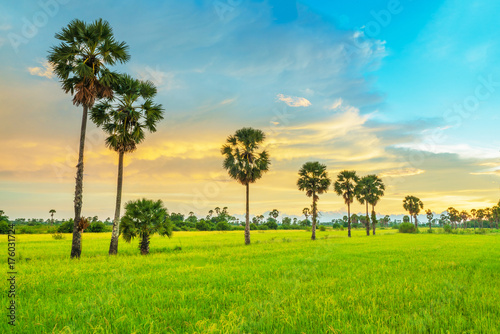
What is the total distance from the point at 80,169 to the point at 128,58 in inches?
390

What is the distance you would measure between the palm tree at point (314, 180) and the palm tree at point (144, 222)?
33.6 m

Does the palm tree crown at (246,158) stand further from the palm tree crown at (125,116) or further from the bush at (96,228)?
the bush at (96,228)

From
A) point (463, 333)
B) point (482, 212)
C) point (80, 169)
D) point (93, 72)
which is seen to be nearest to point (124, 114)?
point (93, 72)

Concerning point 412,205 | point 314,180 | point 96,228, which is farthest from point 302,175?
point 412,205

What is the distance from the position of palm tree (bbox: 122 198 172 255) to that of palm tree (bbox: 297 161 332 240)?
33564mm

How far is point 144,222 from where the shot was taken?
21.9m

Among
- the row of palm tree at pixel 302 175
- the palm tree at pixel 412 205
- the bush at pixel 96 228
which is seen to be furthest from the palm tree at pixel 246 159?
the palm tree at pixel 412 205

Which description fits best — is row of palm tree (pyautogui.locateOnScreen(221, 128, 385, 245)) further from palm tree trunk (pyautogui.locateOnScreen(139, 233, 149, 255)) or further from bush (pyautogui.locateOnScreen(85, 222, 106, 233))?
bush (pyautogui.locateOnScreen(85, 222, 106, 233))

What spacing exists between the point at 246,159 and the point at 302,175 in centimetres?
1828

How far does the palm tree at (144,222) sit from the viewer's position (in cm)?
2148

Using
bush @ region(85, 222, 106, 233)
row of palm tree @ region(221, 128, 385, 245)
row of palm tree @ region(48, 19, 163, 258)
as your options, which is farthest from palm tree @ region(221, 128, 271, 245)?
bush @ region(85, 222, 106, 233)

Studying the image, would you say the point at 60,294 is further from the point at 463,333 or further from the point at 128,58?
the point at 128,58

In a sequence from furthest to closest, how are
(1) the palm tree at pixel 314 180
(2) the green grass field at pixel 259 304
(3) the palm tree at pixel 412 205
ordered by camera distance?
1. (3) the palm tree at pixel 412 205
2. (1) the palm tree at pixel 314 180
3. (2) the green grass field at pixel 259 304

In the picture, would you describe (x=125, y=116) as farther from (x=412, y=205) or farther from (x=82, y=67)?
(x=412, y=205)
